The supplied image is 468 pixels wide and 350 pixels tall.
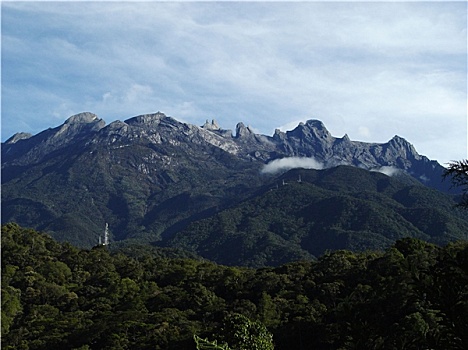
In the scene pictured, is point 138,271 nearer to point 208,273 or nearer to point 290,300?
point 208,273

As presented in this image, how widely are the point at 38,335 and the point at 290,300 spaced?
25.8 m

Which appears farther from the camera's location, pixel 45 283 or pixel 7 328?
pixel 45 283

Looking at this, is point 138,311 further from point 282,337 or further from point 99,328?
point 282,337

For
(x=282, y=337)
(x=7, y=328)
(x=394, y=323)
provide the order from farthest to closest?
(x=7, y=328), (x=282, y=337), (x=394, y=323)

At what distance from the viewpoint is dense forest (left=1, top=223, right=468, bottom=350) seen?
164ft

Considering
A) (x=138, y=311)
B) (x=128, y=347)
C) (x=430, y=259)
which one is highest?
(x=430, y=259)

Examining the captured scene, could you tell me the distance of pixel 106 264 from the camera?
86.5 m

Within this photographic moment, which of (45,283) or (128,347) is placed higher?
(45,283)

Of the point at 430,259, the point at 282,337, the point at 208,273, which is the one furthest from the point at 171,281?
the point at 430,259

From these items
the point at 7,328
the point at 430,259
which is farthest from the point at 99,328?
the point at 430,259

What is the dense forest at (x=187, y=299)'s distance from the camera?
164ft

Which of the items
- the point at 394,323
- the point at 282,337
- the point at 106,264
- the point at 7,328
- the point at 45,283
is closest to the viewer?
the point at 394,323

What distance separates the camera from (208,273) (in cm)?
7662

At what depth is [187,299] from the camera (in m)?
67.5
